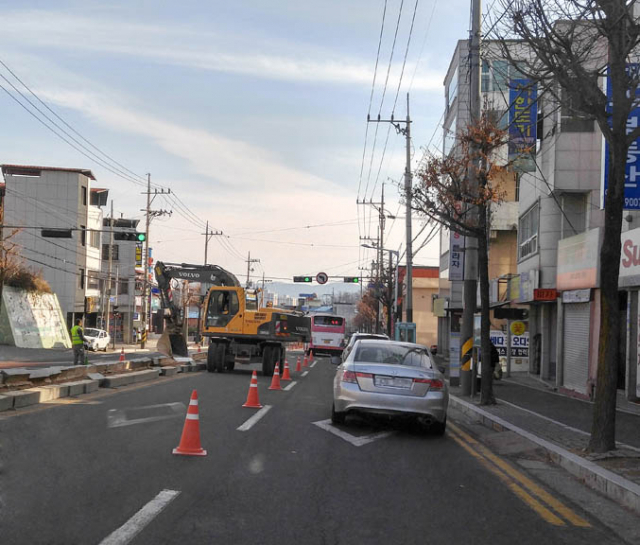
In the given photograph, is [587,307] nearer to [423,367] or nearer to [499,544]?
[423,367]

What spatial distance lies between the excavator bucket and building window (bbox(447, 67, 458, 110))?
84.0 ft

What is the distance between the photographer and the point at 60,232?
2808 cm

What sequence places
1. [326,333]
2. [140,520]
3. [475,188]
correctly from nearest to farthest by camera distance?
[140,520], [475,188], [326,333]

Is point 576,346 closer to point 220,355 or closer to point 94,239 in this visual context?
point 220,355

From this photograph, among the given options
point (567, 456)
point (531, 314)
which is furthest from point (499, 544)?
point (531, 314)

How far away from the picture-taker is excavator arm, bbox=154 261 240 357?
26375 millimetres

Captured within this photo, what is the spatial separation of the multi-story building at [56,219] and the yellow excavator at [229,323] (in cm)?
3016

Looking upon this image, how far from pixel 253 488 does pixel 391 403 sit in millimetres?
4539

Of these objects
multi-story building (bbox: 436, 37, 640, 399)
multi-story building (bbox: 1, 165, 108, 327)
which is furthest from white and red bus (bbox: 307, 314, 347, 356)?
multi-story building (bbox: 436, 37, 640, 399)

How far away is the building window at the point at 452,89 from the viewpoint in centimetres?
4561

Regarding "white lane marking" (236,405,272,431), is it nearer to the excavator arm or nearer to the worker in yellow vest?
the excavator arm

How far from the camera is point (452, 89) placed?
157 ft

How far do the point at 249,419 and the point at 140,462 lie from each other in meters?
4.18

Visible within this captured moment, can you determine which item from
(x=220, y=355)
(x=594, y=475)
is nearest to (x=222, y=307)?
(x=220, y=355)
